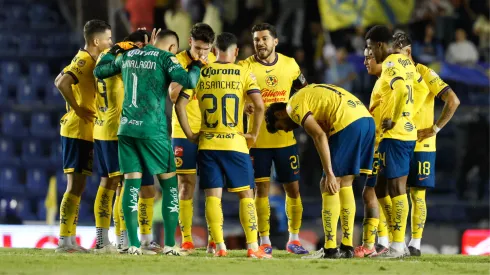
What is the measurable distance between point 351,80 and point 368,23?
1264mm

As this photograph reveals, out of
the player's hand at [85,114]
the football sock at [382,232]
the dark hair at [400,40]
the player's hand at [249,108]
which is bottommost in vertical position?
the football sock at [382,232]

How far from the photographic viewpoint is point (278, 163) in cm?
1149

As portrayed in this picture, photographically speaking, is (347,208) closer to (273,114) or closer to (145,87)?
(273,114)

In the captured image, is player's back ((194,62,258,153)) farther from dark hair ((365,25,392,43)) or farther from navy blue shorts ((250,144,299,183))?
dark hair ((365,25,392,43))

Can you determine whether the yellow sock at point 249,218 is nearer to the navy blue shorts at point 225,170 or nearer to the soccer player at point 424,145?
the navy blue shorts at point 225,170

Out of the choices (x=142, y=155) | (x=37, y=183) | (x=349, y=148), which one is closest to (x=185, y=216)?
(x=142, y=155)

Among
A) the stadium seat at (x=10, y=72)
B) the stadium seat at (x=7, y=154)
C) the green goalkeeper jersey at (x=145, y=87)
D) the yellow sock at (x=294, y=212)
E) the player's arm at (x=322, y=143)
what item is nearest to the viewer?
the player's arm at (x=322, y=143)

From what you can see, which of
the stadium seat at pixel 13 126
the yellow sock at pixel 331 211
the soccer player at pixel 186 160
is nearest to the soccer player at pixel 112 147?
the soccer player at pixel 186 160

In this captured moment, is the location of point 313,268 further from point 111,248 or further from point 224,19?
point 224,19

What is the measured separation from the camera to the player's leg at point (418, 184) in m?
11.3

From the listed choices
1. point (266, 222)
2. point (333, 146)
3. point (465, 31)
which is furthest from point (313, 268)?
point (465, 31)

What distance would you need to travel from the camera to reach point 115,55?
10.3 m

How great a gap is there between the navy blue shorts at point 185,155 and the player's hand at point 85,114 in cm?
93

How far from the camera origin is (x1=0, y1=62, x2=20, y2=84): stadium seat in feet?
71.5
